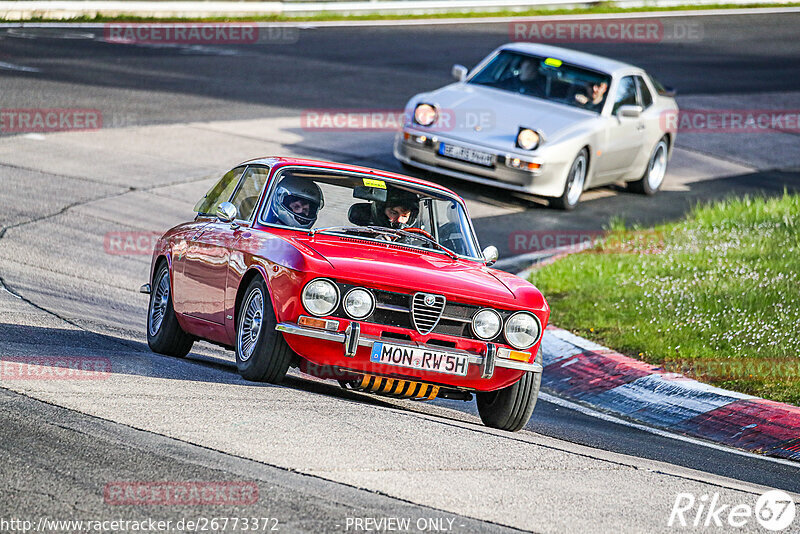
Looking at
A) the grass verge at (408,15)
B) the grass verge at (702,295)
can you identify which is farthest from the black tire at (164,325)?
the grass verge at (408,15)

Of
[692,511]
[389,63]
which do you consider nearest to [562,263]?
[692,511]

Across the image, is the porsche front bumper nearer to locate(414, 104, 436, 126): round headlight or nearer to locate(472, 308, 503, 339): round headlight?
locate(414, 104, 436, 126): round headlight

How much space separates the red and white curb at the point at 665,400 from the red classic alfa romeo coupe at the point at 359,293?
168cm

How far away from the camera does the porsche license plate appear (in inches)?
272

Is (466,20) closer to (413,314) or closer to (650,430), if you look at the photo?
(650,430)

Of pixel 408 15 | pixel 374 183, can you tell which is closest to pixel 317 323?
pixel 374 183

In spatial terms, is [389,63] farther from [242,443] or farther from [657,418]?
[242,443]

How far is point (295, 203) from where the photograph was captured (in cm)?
807

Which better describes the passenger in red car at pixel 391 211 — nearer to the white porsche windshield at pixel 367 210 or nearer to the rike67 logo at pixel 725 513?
the white porsche windshield at pixel 367 210

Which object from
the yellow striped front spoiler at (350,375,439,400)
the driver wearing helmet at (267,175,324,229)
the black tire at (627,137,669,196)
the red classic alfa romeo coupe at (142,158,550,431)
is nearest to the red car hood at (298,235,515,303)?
the red classic alfa romeo coupe at (142,158,550,431)

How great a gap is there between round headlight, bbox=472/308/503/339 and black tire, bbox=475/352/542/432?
0.40 meters

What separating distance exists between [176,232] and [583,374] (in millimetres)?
3295

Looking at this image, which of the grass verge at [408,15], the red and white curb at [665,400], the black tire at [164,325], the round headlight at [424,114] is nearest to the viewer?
the red and white curb at [665,400]

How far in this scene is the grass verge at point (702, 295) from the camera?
9.60 metres
